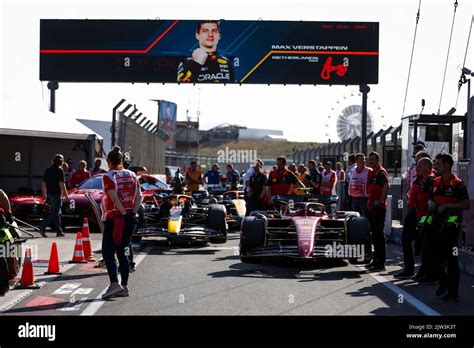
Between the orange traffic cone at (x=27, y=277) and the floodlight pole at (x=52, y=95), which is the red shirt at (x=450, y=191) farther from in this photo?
the floodlight pole at (x=52, y=95)

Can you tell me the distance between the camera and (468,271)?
44.0 feet

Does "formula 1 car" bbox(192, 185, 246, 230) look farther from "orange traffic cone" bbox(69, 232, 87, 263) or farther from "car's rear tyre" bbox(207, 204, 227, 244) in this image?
"orange traffic cone" bbox(69, 232, 87, 263)

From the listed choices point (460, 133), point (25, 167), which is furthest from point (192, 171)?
point (25, 167)

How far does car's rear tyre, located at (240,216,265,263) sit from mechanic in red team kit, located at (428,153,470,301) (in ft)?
10.1

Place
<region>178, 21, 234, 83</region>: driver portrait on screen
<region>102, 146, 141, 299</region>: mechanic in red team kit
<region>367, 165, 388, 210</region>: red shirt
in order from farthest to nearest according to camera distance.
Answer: <region>178, 21, 234, 83</region>: driver portrait on screen < <region>367, 165, 388, 210</region>: red shirt < <region>102, 146, 141, 299</region>: mechanic in red team kit

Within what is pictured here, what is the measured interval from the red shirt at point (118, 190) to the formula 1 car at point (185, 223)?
17.5 ft

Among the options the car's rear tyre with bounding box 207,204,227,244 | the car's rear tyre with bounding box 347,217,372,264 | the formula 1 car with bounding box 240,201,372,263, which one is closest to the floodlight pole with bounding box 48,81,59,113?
the car's rear tyre with bounding box 207,204,227,244

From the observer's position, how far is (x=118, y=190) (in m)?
10.4

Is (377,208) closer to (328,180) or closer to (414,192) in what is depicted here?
(414,192)

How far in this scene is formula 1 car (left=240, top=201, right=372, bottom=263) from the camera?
12.9 meters

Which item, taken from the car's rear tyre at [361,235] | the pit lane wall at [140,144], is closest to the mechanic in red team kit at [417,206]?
the car's rear tyre at [361,235]

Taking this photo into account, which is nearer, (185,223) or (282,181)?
(185,223)

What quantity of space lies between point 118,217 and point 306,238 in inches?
135

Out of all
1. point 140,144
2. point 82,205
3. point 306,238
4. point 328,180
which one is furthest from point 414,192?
point 140,144
